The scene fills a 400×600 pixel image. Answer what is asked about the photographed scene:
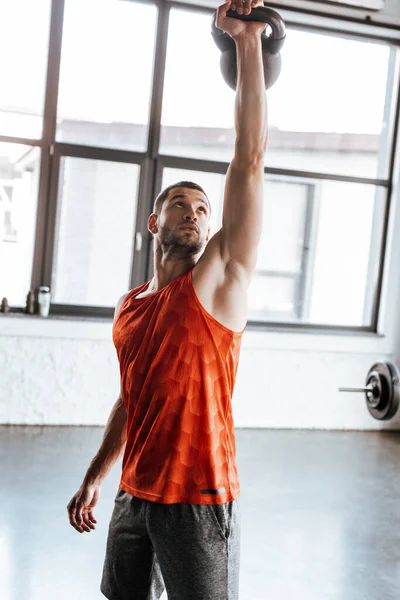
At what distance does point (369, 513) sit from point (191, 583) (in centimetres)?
226

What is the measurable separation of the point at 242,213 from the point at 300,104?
3.79 metres

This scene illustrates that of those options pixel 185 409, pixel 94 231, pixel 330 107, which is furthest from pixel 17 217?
pixel 185 409

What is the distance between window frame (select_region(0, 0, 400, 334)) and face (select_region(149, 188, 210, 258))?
10.3ft

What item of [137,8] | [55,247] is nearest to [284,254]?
[55,247]

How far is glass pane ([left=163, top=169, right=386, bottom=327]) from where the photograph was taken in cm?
485

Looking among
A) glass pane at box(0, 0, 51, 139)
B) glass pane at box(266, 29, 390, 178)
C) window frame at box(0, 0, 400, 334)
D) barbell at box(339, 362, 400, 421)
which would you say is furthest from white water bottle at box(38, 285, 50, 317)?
barbell at box(339, 362, 400, 421)

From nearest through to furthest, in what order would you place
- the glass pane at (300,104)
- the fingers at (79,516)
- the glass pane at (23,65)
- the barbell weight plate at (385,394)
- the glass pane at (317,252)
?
the fingers at (79,516) → the barbell weight plate at (385,394) → the glass pane at (23,65) → the glass pane at (300,104) → the glass pane at (317,252)

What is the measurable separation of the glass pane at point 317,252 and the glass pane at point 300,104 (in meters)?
0.19

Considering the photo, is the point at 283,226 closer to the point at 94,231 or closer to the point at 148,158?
the point at 148,158

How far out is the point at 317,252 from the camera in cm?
493

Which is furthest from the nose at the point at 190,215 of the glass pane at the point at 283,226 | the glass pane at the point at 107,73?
the glass pane at the point at 283,226

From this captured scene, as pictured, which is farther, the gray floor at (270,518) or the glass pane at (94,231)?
the glass pane at (94,231)

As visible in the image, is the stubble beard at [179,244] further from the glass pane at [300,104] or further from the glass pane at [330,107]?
the glass pane at [330,107]

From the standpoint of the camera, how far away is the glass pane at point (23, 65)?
4250mm
